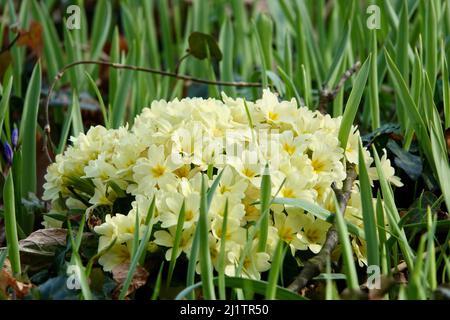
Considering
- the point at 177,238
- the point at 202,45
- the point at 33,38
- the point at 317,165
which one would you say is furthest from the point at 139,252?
the point at 33,38

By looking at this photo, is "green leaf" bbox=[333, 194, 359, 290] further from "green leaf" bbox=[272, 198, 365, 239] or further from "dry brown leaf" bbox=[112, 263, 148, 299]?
"dry brown leaf" bbox=[112, 263, 148, 299]

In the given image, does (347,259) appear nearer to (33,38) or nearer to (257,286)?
(257,286)

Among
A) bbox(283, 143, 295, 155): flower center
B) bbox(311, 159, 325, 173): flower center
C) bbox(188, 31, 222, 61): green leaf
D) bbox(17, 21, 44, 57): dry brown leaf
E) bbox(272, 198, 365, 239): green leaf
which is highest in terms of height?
bbox(17, 21, 44, 57): dry brown leaf

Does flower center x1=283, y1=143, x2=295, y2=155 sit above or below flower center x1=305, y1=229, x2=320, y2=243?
above

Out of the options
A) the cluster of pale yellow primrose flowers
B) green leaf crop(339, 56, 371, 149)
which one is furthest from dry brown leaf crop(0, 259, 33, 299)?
green leaf crop(339, 56, 371, 149)

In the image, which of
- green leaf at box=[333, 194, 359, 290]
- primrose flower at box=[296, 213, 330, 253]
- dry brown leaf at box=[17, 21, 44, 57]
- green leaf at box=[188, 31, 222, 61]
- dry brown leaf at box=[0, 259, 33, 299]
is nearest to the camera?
green leaf at box=[333, 194, 359, 290]

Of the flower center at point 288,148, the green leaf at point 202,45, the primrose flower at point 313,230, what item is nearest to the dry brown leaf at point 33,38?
the green leaf at point 202,45

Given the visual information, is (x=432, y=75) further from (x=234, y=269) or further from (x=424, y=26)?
(x=234, y=269)

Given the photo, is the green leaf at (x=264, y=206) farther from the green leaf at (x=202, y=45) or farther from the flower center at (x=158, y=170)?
the green leaf at (x=202, y=45)
